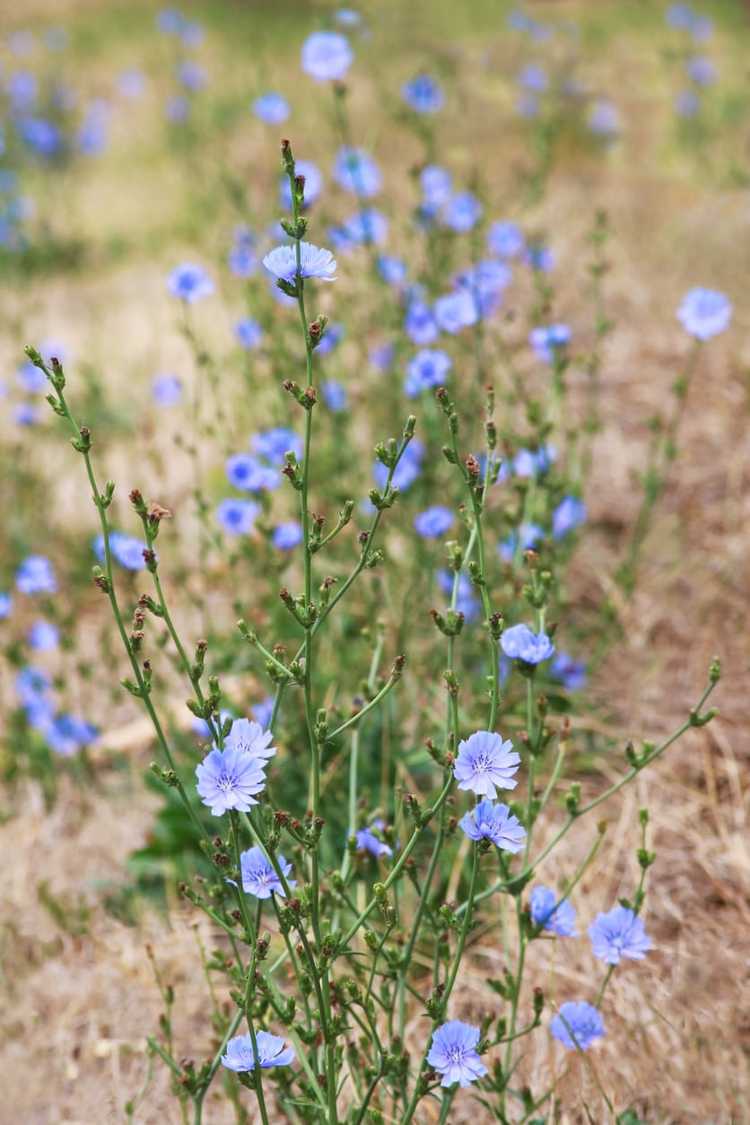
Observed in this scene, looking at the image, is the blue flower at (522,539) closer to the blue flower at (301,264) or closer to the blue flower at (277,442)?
the blue flower at (277,442)

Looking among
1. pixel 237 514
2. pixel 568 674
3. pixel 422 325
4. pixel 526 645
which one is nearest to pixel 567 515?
pixel 568 674

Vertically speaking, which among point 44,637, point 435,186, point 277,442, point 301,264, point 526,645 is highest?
point 435,186

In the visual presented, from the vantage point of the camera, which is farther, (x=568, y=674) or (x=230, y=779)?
(x=568, y=674)

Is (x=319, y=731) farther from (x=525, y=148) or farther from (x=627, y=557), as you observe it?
(x=525, y=148)

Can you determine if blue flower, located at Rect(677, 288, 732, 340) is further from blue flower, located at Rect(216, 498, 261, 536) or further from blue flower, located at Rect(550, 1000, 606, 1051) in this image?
blue flower, located at Rect(550, 1000, 606, 1051)

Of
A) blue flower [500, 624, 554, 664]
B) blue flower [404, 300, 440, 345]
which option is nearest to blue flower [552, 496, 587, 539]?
blue flower [404, 300, 440, 345]

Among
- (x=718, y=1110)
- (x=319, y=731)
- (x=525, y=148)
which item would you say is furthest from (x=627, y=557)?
(x=525, y=148)

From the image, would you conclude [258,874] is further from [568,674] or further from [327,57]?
[327,57]
